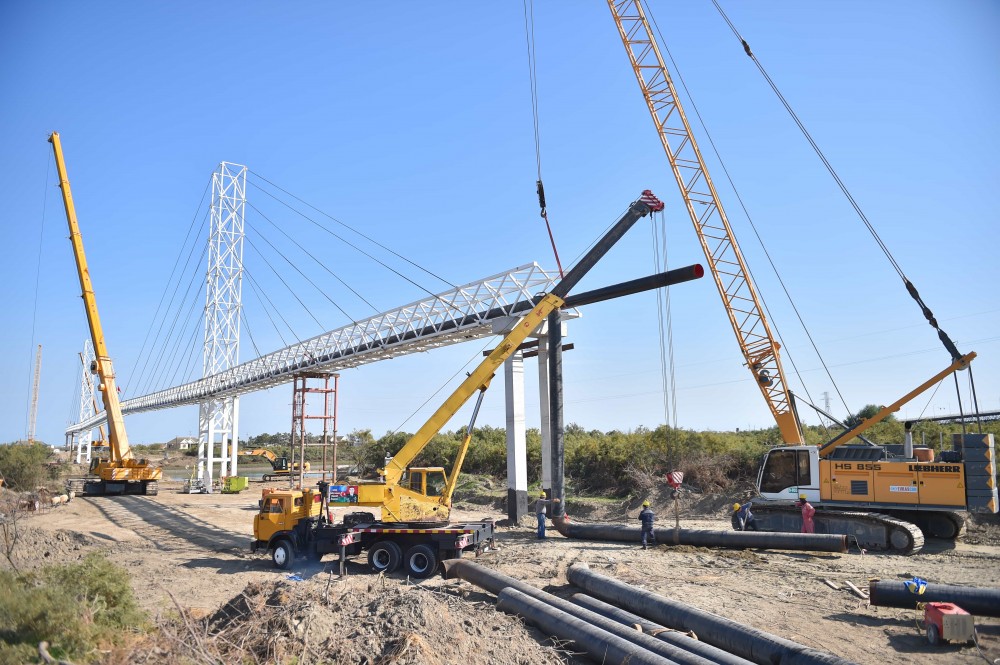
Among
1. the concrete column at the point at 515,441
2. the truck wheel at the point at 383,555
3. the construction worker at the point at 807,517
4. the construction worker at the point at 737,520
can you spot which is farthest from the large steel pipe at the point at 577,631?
the concrete column at the point at 515,441

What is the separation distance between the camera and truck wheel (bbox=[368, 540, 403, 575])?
1625cm

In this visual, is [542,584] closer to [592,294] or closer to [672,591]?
[672,591]

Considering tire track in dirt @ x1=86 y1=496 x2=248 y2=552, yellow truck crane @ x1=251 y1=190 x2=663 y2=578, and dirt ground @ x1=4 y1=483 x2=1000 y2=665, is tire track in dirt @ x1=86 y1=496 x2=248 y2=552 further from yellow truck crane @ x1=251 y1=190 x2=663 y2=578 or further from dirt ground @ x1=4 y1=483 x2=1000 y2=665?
yellow truck crane @ x1=251 y1=190 x2=663 y2=578

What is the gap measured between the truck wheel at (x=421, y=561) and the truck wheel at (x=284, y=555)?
11.1 feet

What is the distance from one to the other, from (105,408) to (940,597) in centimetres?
3988

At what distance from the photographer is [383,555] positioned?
1641 centimetres

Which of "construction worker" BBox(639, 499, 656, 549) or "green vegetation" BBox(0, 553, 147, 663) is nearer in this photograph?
"green vegetation" BBox(0, 553, 147, 663)

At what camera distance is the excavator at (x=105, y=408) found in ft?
123

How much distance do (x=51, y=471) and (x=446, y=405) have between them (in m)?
44.1

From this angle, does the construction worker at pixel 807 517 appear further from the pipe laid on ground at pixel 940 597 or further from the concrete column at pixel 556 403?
the concrete column at pixel 556 403

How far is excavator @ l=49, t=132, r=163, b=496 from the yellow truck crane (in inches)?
980

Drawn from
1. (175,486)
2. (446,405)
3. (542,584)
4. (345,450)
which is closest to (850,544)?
(542,584)

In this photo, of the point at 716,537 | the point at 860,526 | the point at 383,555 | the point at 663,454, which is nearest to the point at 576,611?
the point at 383,555

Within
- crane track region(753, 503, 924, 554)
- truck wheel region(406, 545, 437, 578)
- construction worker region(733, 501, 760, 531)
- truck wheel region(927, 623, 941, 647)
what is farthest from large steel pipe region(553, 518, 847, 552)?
truck wheel region(927, 623, 941, 647)
